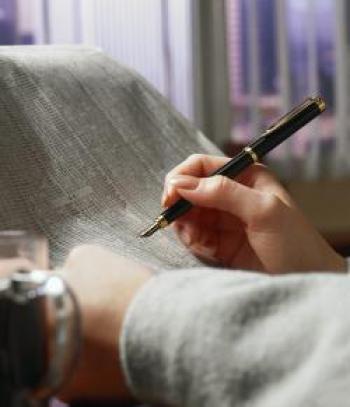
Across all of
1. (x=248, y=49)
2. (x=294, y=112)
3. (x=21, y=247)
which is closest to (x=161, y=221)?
(x=294, y=112)

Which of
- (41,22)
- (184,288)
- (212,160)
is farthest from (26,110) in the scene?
(41,22)

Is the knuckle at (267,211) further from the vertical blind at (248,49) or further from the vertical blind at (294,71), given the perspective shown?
the vertical blind at (294,71)

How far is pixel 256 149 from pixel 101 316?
1.61 feet

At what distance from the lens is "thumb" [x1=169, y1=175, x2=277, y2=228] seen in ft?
2.88

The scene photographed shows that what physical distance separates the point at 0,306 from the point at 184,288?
0.11m

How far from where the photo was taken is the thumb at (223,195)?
0.88m

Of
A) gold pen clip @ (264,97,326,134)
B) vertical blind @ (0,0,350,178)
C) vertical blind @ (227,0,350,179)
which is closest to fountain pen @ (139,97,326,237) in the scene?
gold pen clip @ (264,97,326,134)

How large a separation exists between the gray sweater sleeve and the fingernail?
38cm

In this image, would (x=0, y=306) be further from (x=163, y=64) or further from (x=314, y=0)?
(x=314, y=0)

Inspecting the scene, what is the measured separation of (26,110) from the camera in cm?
89

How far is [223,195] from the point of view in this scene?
877 mm

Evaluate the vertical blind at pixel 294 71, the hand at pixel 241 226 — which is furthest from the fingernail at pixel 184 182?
the vertical blind at pixel 294 71

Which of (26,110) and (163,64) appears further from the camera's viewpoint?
(163,64)

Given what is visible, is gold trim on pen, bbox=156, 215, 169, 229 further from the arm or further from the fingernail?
the arm
